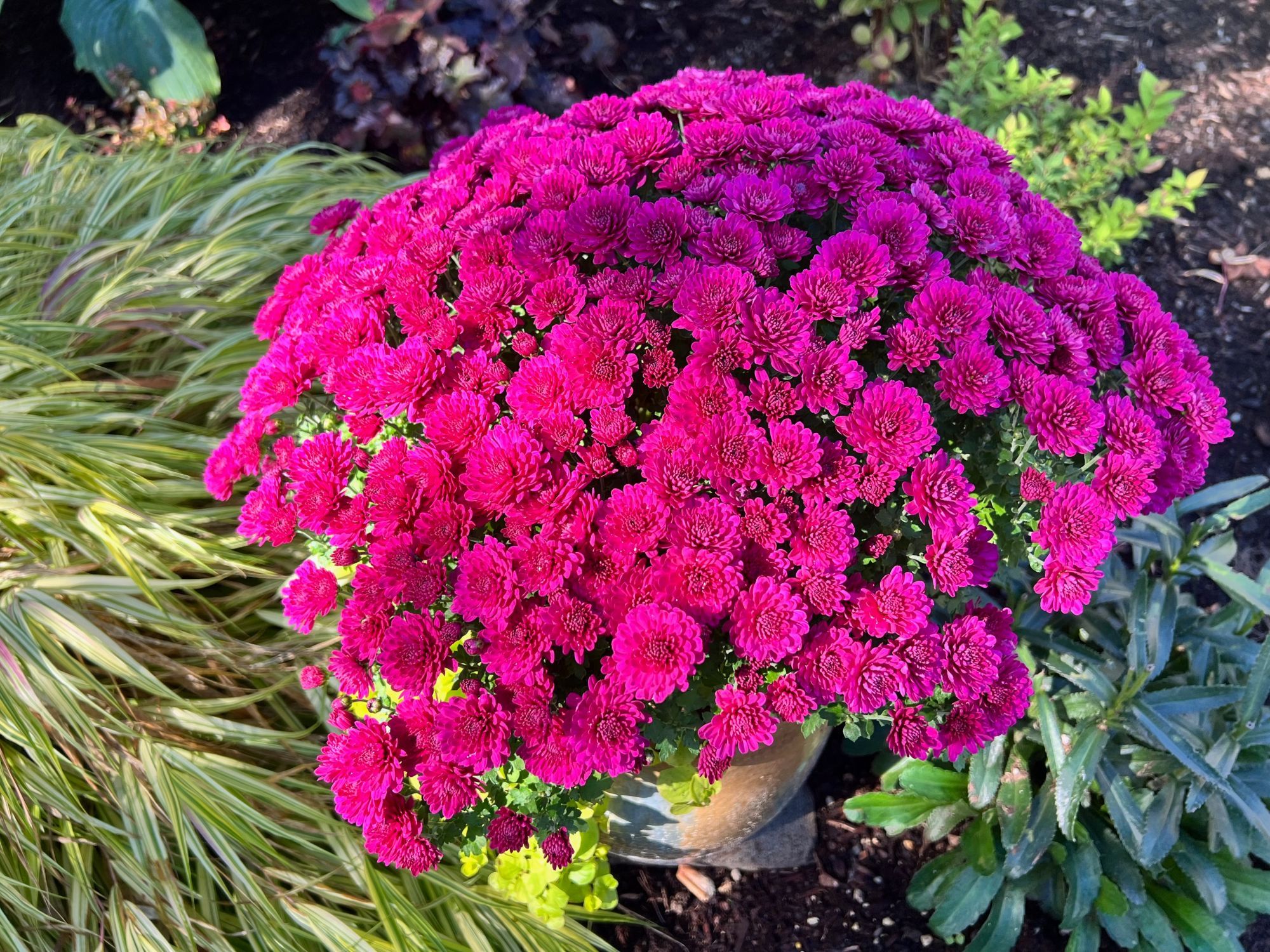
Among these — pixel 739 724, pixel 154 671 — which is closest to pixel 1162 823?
pixel 739 724

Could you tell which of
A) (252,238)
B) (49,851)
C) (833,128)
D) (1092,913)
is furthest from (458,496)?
(252,238)

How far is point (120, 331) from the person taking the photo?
8.10ft

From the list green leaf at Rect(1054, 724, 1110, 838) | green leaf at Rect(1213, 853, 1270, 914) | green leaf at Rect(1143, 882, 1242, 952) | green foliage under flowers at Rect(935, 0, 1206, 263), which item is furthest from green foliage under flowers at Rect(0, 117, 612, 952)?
green foliage under flowers at Rect(935, 0, 1206, 263)

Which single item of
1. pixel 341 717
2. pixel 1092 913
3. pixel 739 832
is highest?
pixel 341 717

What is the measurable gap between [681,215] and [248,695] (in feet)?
4.14

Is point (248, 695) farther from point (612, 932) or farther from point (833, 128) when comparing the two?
point (833, 128)

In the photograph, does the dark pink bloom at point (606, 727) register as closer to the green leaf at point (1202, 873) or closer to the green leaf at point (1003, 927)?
the green leaf at point (1003, 927)

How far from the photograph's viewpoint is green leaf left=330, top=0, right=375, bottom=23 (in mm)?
3156

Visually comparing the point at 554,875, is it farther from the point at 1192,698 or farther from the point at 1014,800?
the point at 1192,698

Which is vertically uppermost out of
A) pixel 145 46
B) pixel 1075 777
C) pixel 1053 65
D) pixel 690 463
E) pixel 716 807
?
pixel 145 46

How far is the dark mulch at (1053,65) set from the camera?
3043 mm

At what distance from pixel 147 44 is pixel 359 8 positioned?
855 millimetres

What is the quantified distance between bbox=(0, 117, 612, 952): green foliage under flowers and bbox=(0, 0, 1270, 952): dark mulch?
1.56 metres

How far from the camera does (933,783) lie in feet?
6.16
